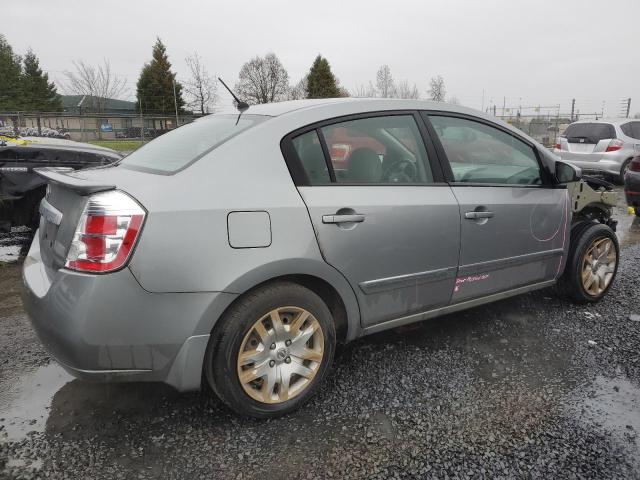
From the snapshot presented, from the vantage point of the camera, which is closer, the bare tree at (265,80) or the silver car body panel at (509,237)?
the silver car body panel at (509,237)

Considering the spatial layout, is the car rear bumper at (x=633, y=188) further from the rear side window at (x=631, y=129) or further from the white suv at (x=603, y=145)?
the rear side window at (x=631, y=129)

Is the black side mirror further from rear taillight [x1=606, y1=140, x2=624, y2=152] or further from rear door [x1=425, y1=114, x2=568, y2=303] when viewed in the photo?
rear taillight [x1=606, y1=140, x2=624, y2=152]

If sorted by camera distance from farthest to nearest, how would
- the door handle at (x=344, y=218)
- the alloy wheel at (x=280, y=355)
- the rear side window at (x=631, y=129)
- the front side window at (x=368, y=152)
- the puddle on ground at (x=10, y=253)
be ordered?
the rear side window at (x=631, y=129) < the puddle on ground at (x=10, y=253) < the front side window at (x=368, y=152) < the door handle at (x=344, y=218) < the alloy wheel at (x=280, y=355)

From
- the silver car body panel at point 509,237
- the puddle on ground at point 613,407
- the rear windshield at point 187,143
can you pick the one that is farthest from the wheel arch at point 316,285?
the puddle on ground at point 613,407

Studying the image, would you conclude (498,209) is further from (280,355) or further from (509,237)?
(280,355)

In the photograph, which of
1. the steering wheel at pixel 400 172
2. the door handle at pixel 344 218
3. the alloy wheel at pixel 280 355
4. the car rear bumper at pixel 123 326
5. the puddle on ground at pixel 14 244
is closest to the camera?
the car rear bumper at pixel 123 326

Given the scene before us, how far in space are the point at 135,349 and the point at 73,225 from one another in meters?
0.61

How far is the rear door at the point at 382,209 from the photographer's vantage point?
2.38 meters

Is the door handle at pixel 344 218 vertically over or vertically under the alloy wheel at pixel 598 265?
over

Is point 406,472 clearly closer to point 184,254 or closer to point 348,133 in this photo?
point 184,254

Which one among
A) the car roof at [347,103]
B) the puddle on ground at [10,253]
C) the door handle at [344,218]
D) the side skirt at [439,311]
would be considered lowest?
the puddle on ground at [10,253]

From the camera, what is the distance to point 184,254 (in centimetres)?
198

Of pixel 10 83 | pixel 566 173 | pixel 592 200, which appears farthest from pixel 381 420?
pixel 10 83

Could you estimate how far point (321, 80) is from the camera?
140 ft
